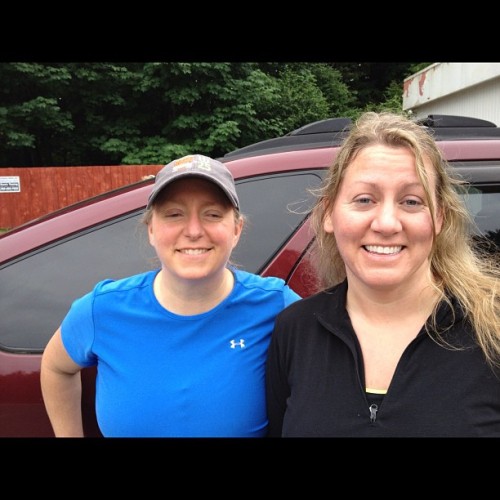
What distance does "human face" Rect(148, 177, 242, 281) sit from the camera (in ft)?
4.75

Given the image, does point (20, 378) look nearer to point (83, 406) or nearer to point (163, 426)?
point (83, 406)

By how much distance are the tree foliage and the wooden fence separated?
2451 mm

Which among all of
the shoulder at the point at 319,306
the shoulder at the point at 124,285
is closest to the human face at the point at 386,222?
the shoulder at the point at 319,306

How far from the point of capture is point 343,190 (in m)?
1.42

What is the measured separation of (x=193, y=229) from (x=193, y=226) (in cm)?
1

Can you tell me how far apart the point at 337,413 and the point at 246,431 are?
12.5 inches

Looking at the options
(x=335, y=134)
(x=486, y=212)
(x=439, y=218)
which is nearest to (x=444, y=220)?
(x=439, y=218)

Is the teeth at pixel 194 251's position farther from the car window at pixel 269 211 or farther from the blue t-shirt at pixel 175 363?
the car window at pixel 269 211

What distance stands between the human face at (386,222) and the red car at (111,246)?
0.71 m

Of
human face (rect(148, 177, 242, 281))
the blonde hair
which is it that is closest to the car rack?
the blonde hair

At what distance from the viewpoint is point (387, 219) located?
1.30 metres

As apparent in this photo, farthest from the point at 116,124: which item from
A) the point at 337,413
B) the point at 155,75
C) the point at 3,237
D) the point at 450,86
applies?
the point at 337,413

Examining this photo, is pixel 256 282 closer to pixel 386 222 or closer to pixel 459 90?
pixel 386 222

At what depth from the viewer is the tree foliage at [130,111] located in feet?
59.4
